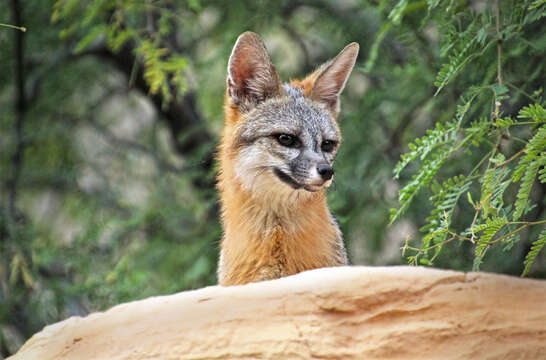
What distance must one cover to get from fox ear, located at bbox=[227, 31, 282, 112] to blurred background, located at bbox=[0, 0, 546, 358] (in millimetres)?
617

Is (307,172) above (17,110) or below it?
below

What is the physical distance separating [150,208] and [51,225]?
7.58ft

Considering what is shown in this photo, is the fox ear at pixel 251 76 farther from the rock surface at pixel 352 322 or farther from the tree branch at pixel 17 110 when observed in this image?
the tree branch at pixel 17 110

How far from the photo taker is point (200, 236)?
889 centimetres

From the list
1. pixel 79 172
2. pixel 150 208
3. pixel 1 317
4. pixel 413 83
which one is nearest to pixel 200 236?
pixel 150 208

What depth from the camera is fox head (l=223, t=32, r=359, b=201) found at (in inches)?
205

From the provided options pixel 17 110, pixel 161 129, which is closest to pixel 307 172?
pixel 17 110

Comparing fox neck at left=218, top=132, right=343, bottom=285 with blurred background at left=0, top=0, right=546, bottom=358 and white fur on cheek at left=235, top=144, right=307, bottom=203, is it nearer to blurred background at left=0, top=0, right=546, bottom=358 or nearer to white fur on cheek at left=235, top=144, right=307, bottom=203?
white fur on cheek at left=235, top=144, right=307, bottom=203

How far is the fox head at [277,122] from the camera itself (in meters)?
5.20

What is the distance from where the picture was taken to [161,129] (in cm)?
1198

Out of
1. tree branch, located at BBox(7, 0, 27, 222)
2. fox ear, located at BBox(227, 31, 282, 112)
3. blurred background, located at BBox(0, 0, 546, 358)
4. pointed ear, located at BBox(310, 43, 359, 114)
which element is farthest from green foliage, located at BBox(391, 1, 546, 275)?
tree branch, located at BBox(7, 0, 27, 222)

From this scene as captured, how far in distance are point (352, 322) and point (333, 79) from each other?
294cm

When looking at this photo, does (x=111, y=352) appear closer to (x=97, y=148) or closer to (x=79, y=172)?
(x=79, y=172)

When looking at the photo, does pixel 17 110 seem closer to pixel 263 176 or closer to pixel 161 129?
pixel 161 129
